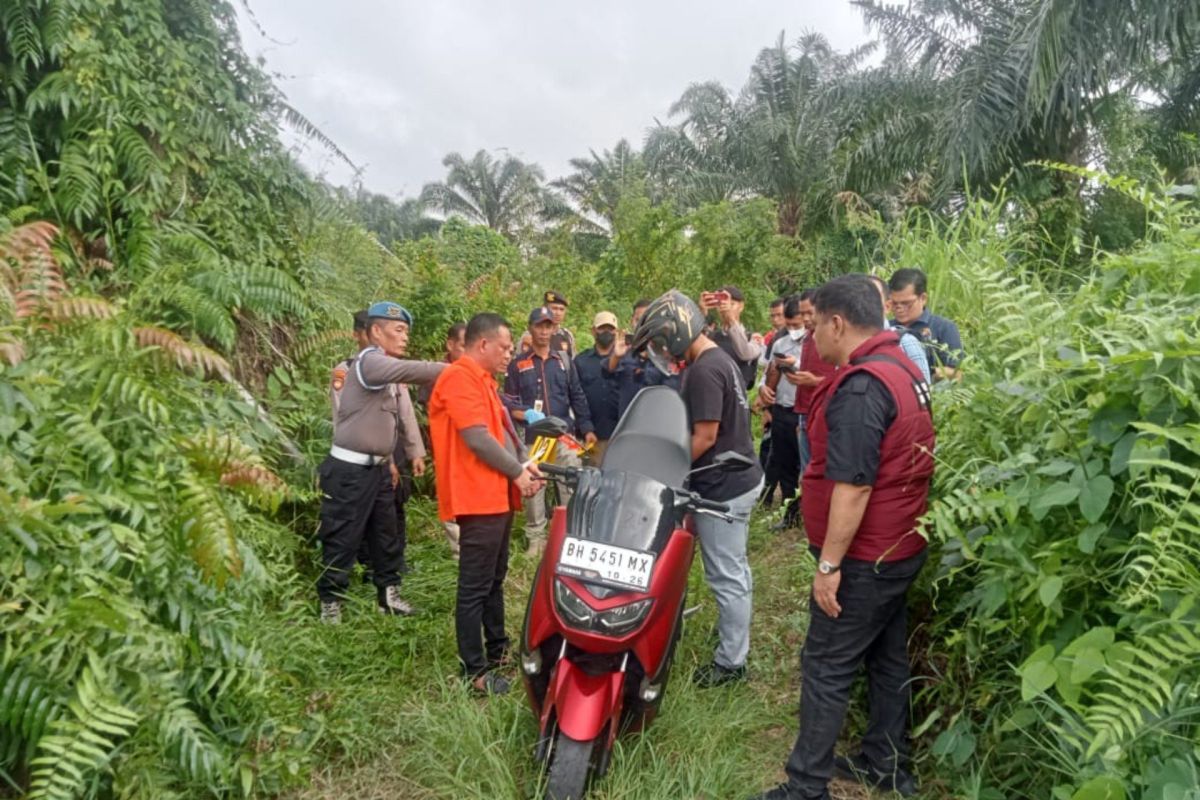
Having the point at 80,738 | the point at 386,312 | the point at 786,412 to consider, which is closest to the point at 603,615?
the point at 80,738

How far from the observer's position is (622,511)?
2574 millimetres

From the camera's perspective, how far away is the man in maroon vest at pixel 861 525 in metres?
2.38

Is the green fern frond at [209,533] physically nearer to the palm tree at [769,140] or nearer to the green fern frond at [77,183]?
the green fern frond at [77,183]

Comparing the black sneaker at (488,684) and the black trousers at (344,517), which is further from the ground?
the black trousers at (344,517)

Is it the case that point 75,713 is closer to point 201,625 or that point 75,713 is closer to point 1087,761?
point 201,625

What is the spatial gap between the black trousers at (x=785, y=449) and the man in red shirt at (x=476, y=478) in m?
2.84

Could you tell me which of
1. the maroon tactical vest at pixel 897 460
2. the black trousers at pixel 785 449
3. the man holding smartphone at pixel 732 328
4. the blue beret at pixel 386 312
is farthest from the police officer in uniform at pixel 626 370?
the maroon tactical vest at pixel 897 460

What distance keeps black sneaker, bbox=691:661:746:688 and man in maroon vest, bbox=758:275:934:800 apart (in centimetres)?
76

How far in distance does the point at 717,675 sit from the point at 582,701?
1.14 meters

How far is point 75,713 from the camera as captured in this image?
198cm

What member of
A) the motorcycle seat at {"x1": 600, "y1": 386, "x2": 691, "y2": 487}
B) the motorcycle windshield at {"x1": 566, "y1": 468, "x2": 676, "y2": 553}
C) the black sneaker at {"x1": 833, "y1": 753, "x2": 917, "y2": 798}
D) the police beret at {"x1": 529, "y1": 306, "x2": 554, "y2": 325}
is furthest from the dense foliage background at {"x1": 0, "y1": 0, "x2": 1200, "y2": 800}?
the police beret at {"x1": 529, "y1": 306, "x2": 554, "y2": 325}

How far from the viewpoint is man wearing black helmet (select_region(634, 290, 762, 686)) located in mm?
3324

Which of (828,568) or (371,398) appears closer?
(828,568)

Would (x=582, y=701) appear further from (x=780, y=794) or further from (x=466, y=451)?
(x=466, y=451)
